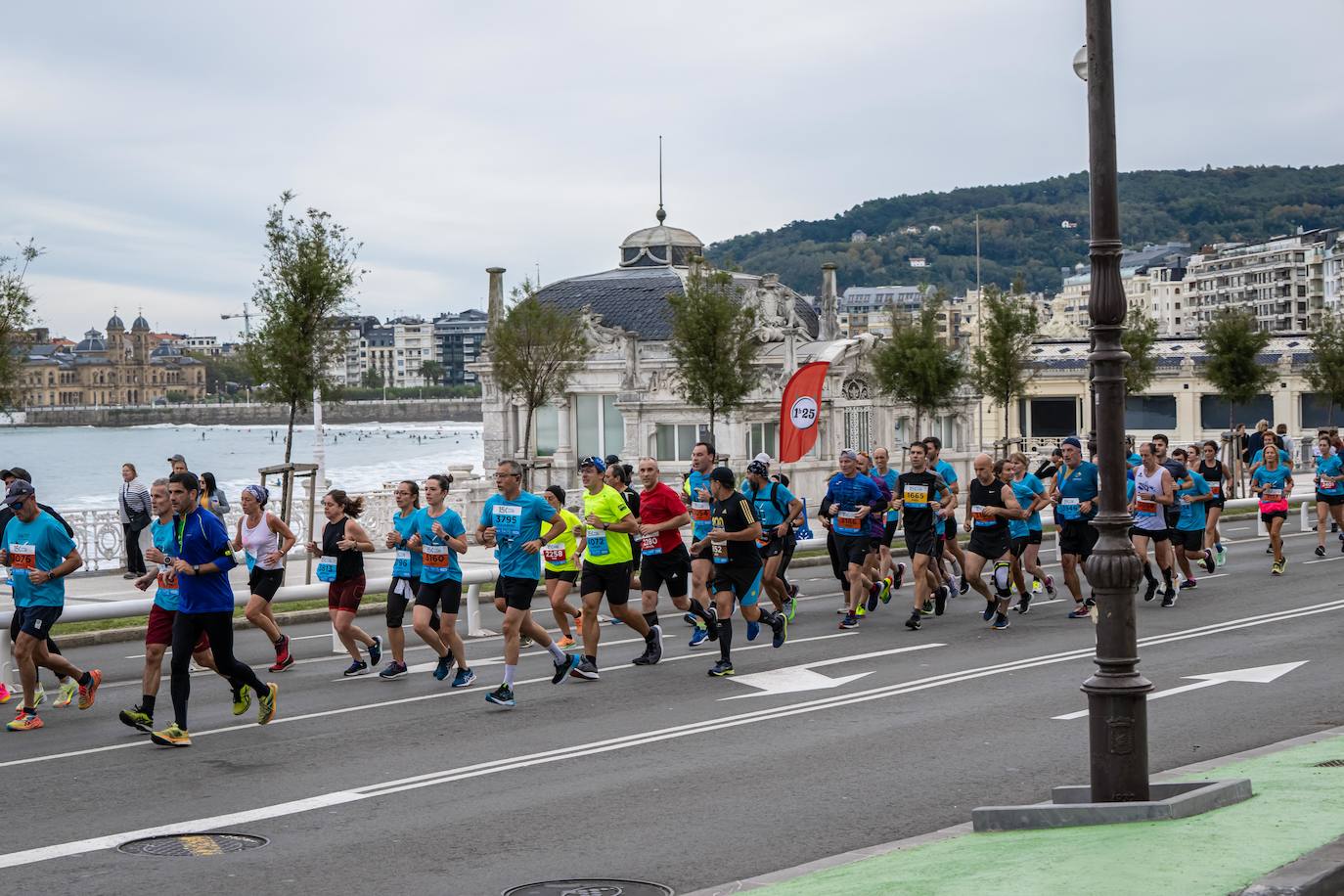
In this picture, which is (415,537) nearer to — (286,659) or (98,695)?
(286,659)

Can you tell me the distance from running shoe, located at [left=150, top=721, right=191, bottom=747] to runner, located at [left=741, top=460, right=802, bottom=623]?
7.10m

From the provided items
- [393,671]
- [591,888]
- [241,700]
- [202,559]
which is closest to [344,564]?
[393,671]

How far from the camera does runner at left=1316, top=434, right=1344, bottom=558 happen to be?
24.5m

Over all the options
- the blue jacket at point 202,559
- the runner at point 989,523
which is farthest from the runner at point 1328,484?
the blue jacket at point 202,559

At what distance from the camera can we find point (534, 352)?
4081 cm

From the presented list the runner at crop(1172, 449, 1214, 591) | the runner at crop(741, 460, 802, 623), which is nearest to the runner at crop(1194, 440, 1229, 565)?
the runner at crop(1172, 449, 1214, 591)

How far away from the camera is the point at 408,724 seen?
12.5 meters

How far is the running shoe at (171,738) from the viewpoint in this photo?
1173 centimetres

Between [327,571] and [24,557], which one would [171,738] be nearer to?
[24,557]

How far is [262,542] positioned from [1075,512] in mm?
8759

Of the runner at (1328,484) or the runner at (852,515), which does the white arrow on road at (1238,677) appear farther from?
the runner at (1328,484)

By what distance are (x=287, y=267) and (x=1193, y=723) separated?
16555 millimetres

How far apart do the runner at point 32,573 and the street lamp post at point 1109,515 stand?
7.98 meters

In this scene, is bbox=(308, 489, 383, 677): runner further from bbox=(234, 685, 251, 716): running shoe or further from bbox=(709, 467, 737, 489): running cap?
bbox=(709, 467, 737, 489): running cap
